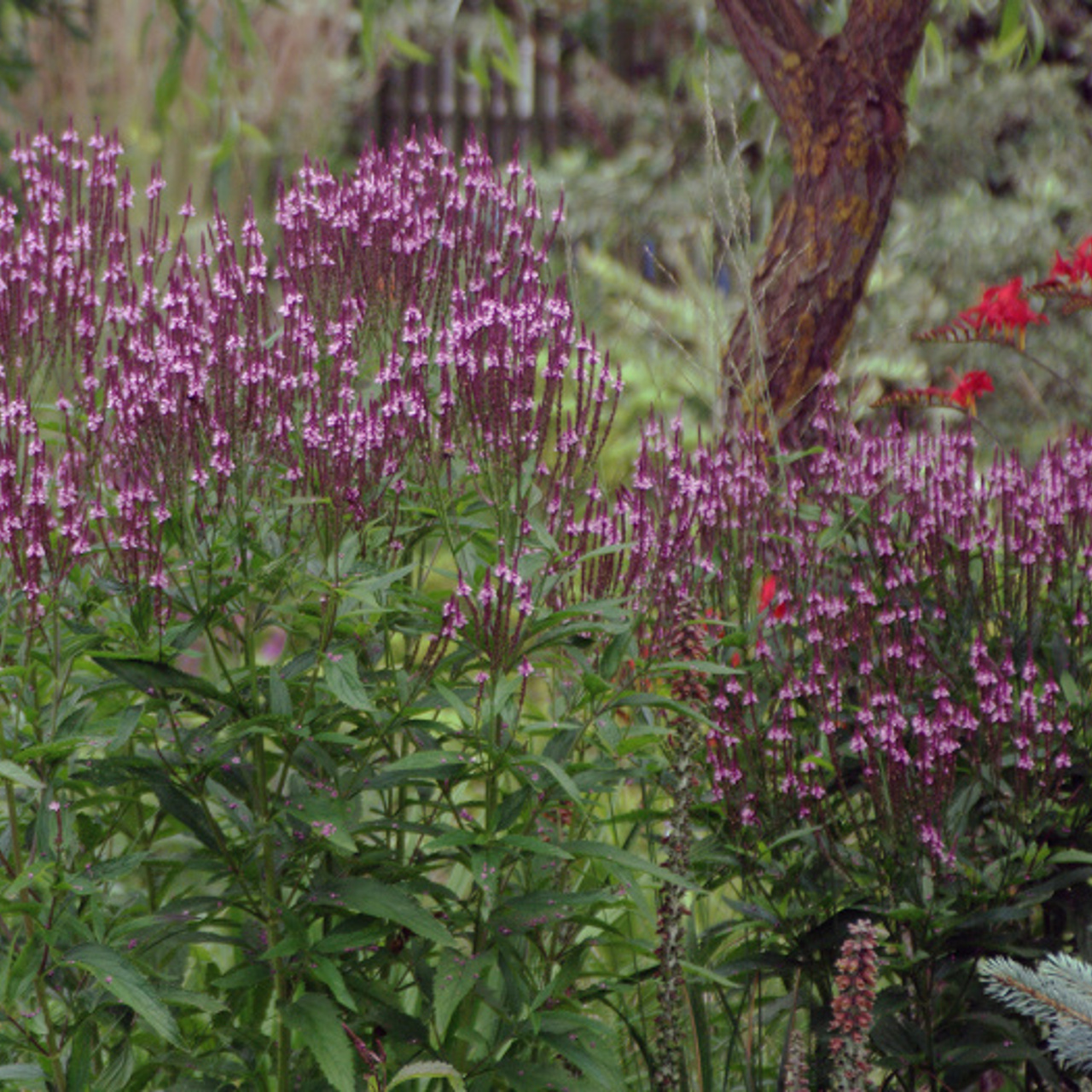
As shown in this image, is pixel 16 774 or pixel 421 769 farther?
pixel 421 769

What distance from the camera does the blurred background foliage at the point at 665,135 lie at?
663 cm

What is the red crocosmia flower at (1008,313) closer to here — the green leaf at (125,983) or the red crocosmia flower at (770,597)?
the red crocosmia flower at (770,597)

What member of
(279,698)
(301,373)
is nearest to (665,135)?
(301,373)

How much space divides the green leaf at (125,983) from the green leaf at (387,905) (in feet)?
0.98

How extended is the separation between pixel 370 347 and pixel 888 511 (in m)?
1.05

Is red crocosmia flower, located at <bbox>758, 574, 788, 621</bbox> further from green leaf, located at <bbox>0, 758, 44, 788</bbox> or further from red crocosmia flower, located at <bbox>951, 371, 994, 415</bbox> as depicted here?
green leaf, located at <bbox>0, 758, 44, 788</bbox>

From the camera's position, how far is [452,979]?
93.9 inches

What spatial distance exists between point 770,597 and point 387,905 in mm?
1125

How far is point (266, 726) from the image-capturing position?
237 centimetres

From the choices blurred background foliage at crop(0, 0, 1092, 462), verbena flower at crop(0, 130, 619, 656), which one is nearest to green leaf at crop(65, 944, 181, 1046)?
verbena flower at crop(0, 130, 619, 656)

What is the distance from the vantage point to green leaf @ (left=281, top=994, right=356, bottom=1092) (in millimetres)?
2303

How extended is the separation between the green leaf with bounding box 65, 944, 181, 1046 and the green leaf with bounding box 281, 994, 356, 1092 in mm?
182

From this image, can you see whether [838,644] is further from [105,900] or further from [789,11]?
[789,11]

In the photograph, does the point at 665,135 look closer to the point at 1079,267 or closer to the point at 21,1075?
the point at 1079,267
